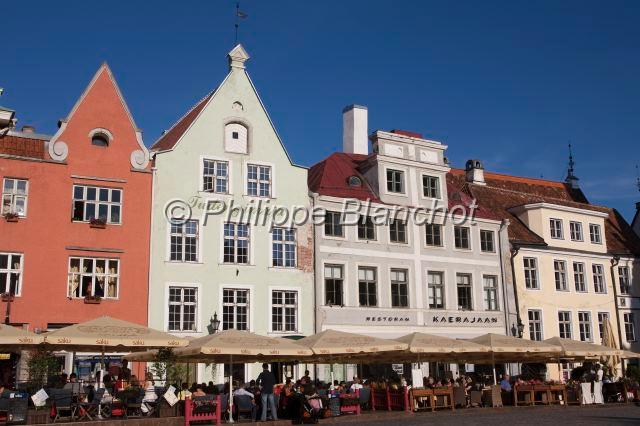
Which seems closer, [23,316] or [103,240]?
[23,316]

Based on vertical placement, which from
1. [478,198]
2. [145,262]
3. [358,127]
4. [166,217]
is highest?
[358,127]

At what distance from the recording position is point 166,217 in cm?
3133

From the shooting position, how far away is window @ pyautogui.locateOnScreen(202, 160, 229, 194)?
3288cm

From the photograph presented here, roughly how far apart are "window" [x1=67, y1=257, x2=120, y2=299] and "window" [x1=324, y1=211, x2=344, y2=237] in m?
9.83

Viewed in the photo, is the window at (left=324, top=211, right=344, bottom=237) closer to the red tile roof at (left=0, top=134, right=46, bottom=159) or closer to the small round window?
the small round window

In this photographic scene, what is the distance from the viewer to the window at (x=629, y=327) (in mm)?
44656

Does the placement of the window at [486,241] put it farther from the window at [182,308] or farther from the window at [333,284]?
the window at [182,308]

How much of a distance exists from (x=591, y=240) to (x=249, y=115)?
22.8 meters

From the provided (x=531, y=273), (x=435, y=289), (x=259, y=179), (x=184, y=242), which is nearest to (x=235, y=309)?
(x=184, y=242)

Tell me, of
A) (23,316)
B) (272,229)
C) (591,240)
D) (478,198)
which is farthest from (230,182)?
(591,240)

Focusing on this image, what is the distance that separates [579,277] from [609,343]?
4.60 metres

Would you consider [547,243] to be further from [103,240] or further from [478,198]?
[103,240]

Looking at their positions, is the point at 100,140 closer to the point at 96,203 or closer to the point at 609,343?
the point at 96,203

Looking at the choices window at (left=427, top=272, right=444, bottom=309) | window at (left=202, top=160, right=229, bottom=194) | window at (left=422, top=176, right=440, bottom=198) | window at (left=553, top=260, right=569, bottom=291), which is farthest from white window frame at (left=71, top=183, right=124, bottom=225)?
window at (left=553, top=260, right=569, bottom=291)
